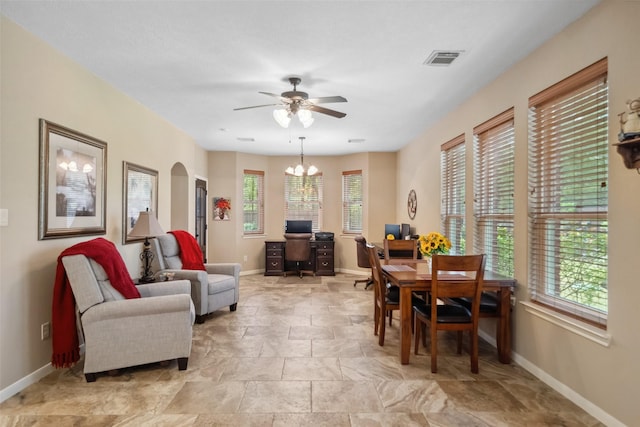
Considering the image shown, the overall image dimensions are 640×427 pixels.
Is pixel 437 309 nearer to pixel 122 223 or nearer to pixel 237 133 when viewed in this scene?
pixel 122 223

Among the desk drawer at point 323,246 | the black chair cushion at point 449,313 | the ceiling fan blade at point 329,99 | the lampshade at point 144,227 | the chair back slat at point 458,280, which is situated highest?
the ceiling fan blade at point 329,99

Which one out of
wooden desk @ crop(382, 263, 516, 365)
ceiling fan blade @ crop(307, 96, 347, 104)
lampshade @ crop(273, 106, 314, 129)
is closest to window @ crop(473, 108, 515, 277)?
wooden desk @ crop(382, 263, 516, 365)

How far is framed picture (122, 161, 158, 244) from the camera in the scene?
393 centimetres

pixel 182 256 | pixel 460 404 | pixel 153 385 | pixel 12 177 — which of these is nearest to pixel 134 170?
pixel 182 256

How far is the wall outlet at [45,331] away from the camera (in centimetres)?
277

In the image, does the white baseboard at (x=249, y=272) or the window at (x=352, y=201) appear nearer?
the white baseboard at (x=249, y=272)

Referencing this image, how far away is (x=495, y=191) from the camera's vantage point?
11.6 ft

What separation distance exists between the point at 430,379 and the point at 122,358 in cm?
242

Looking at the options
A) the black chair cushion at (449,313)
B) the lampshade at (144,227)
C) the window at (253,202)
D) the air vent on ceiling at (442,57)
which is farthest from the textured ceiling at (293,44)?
the window at (253,202)

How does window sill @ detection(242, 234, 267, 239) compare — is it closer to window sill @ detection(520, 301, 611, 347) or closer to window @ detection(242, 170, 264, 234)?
window @ detection(242, 170, 264, 234)

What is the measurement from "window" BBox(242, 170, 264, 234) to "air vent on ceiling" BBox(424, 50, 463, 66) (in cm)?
514

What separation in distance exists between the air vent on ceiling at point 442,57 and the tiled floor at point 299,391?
2.65 metres

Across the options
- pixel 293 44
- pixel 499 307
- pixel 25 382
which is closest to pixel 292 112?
pixel 293 44

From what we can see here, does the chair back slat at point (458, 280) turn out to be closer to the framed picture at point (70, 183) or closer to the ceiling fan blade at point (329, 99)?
Result: the ceiling fan blade at point (329, 99)
